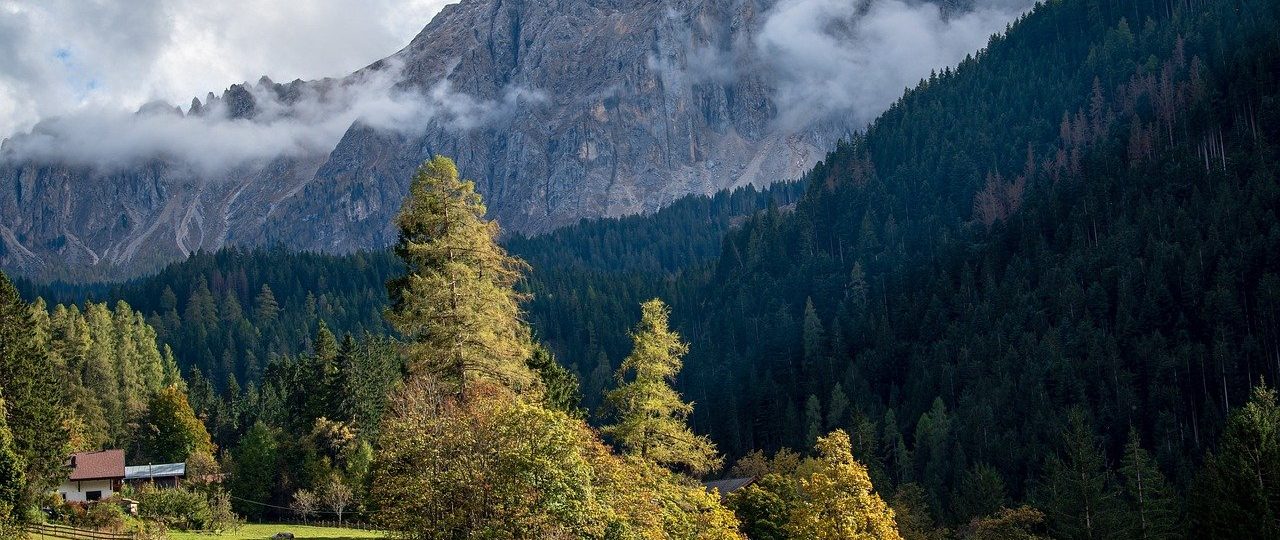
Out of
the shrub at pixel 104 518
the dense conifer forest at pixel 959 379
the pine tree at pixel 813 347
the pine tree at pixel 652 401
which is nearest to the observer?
the dense conifer forest at pixel 959 379

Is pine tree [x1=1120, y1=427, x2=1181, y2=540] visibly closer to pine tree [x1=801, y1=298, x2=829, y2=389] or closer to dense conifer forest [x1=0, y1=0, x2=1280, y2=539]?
dense conifer forest [x1=0, y1=0, x2=1280, y2=539]

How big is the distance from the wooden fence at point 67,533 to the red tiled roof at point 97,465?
2869cm

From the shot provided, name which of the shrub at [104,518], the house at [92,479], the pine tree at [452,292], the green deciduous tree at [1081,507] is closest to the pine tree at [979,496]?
the green deciduous tree at [1081,507]

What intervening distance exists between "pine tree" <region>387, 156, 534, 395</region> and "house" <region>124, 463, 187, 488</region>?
57.9 m

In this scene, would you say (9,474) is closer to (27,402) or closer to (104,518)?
(27,402)

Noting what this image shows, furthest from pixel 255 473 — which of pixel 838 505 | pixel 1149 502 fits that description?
pixel 1149 502

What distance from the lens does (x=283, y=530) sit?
6988cm

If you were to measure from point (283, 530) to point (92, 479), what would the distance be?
22.7 metres

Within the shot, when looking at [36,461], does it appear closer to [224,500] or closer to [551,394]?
[224,500]

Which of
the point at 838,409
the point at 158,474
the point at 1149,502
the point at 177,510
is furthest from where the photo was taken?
the point at 838,409

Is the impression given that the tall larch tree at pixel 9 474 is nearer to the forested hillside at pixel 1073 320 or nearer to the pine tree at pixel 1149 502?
the pine tree at pixel 1149 502

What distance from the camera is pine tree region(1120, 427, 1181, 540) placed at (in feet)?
247

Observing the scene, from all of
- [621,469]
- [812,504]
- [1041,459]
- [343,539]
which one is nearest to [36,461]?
[343,539]

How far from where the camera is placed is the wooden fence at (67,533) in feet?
174
